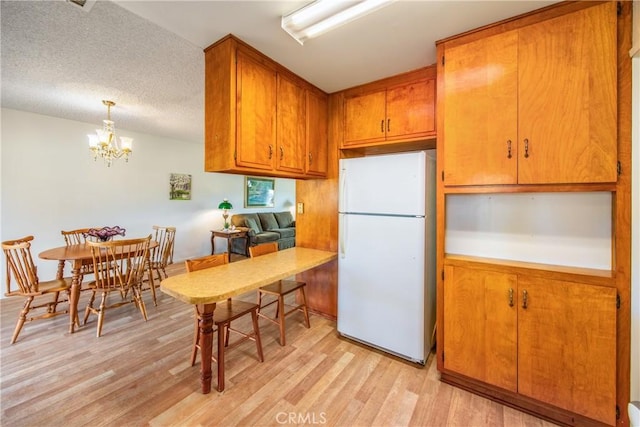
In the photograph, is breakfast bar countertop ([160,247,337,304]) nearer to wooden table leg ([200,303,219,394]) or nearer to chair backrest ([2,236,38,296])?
wooden table leg ([200,303,219,394])

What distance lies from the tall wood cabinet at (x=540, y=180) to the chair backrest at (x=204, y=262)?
174cm

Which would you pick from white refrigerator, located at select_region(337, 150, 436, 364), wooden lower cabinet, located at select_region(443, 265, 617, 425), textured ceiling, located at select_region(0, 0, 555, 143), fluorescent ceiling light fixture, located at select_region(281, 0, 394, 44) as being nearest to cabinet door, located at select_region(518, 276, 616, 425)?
wooden lower cabinet, located at select_region(443, 265, 617, 425)

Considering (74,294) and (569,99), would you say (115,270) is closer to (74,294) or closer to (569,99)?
(74,294)

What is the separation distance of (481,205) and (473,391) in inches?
51.7

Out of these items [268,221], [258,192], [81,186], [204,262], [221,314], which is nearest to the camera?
[221,314]

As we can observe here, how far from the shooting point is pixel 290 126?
230cm

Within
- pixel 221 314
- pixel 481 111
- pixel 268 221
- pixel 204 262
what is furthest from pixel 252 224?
pixel 481 111

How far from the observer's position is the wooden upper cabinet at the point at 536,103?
1.39 m

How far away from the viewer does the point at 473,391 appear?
1746 mm

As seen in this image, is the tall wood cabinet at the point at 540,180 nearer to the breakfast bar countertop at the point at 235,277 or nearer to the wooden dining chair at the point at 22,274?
the breakfast bar countertop at the point at 235,277

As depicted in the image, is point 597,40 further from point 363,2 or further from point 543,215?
point 363,2

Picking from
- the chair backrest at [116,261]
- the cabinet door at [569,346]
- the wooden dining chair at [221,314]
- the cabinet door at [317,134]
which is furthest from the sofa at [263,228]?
the cabinet door at [569,346]

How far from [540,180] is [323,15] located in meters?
1.61

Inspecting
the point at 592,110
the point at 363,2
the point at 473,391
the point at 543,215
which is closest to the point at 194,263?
the point at 363,2
